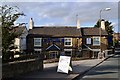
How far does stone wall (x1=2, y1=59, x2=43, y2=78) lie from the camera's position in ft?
53.4

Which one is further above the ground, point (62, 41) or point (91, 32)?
point (91, 32)

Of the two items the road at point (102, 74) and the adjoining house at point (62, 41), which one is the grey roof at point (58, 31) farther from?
the road at point (102, 74)

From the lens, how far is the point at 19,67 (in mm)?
18328

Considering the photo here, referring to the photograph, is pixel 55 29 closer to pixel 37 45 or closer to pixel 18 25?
pixel 37 45

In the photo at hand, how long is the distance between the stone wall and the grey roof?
38.1 meters

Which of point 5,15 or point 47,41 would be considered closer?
point 5,15

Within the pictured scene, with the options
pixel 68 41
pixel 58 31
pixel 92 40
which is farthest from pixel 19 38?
pixel 92 40

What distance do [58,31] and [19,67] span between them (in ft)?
145

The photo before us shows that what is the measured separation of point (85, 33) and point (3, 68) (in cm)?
4759

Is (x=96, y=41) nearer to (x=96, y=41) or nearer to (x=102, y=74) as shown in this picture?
(x=96, y=41)

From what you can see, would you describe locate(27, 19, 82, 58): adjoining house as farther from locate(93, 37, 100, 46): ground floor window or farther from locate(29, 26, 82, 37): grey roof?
locate(93, 37, 100, 46): ground floor window

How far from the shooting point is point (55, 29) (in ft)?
209

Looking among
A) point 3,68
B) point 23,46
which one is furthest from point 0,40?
point 23,46

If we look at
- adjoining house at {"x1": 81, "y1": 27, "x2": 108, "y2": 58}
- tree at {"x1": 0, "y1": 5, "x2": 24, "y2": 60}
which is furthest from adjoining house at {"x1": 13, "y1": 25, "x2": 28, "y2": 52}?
adjoining house at {"x1": 81, "y1": 27, "x2": 108, "y2": 58}
